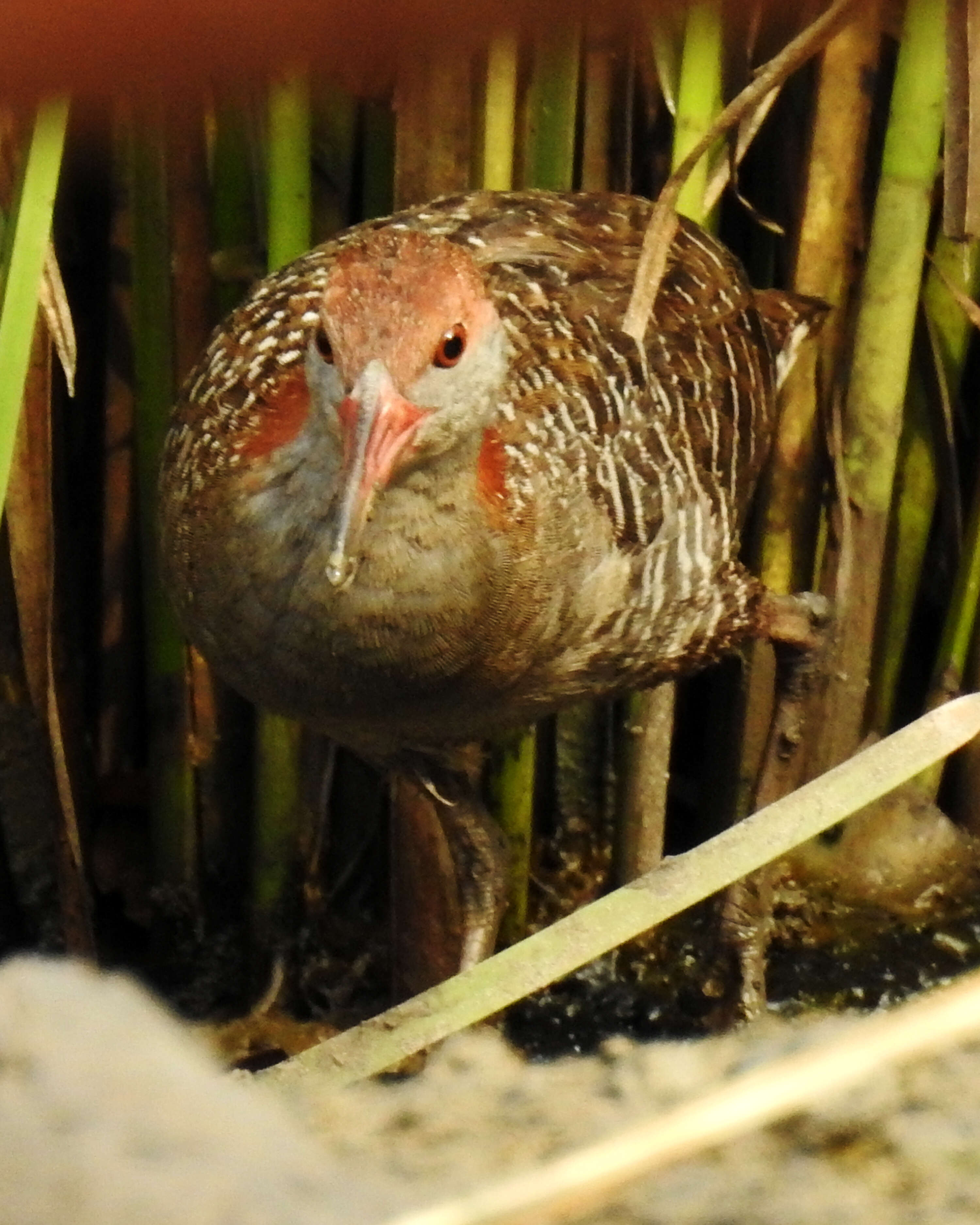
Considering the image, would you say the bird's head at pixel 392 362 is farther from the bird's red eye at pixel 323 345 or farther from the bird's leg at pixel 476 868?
the bird's leg at pixel 476 868

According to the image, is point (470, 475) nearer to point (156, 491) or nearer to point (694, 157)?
point (694, 157)

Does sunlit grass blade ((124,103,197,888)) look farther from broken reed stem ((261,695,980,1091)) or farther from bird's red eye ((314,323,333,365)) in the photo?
broken reed stem ((261,695,980,1091))

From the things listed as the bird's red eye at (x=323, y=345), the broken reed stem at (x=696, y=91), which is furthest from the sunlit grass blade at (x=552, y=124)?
the bird's red eye at (x=323, y=345)

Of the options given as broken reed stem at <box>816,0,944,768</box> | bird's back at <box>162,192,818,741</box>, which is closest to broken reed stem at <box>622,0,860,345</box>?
bird's back at <box>162,192,818,741</box>

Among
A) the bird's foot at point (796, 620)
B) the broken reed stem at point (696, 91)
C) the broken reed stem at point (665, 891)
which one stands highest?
the broken reed stem at point (696, 91)

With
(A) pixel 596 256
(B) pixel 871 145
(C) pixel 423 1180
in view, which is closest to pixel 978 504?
(B) pixel 871 145

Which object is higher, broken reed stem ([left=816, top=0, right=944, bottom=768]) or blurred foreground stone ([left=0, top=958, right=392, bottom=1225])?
blurred foreground stone ([left=0, top=958, right=392, bottom=1225])
